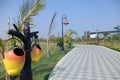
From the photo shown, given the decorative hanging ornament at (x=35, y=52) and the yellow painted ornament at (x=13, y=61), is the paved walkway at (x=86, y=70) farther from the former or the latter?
the yellow painted ornament at (x=13, y=61)

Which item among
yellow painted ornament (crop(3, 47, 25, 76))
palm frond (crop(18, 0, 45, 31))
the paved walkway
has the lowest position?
the paved walkway

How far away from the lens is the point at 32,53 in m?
3.62

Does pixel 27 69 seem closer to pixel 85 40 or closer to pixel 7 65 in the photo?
pixel 7 65

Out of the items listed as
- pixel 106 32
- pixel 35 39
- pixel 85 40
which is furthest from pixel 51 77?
pixel 85 40

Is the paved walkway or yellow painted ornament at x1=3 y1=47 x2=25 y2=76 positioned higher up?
yellow painted ornament at x1=3 y1=47 x2=25 y2=76

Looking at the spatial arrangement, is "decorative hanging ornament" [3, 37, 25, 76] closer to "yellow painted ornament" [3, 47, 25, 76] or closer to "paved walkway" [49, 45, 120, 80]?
"yellow painted ornament" [3, 47, 25, 76]

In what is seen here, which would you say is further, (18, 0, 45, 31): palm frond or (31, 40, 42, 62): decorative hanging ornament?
(18, 0, 45, 31): palm frond

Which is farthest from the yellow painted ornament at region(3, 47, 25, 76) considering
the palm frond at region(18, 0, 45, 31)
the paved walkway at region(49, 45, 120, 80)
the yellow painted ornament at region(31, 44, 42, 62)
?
the paved walkway at region(49, 45, 120, 80)

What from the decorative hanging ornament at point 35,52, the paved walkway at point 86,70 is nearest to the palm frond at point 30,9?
the decorative hanging ornament at point 35,52

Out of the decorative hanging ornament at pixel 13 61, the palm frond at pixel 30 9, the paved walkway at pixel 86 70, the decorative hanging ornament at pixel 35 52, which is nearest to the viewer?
the decorative hanging ornament at pixel 13 61

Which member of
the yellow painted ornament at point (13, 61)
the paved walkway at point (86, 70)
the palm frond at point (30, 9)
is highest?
the palm frond at point (30, 9)

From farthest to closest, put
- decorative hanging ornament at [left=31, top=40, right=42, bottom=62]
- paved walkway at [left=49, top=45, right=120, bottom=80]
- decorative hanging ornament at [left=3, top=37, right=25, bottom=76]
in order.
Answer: paved walkway at [left=49, top=45, right=120, bottom=80] < decorative hanging ornament at [left=31, top=40, right=42, bottom=62] < decorative hanging ornament at [left=3, top=37, right=25, bottom=76]

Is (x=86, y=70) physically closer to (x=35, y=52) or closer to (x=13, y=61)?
(x=35, y=52)

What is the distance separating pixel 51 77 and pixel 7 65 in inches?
218
